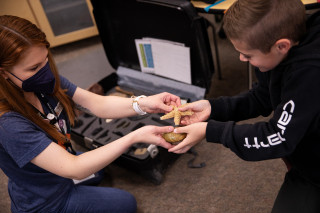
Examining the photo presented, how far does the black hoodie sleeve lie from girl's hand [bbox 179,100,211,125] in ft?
0.67

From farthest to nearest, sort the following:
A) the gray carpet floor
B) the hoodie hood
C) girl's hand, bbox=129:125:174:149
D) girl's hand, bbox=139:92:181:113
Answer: the gray carpet floor < girl's hand, bbox=139:92:181:113 < girl's hand, bbox=129:125:174:149 < the hoodie hood

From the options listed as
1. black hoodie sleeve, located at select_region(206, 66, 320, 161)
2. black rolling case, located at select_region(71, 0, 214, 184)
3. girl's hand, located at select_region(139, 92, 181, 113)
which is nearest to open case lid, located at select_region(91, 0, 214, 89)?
black rolling case, located at select_region(71, 0, 214, 184)

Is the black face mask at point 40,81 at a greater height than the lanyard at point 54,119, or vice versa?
the black face mask at point 40,81

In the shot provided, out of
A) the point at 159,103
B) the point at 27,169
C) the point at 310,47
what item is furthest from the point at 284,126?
the point at 27,169

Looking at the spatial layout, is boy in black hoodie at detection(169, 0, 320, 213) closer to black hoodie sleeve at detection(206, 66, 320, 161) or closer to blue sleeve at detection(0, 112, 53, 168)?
black hoodie sleeve at detection(206, 66, 320, 161)

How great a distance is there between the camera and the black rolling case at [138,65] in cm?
156

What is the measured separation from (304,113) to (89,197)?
97 cm

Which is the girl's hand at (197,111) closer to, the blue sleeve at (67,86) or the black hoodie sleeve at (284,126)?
the black hoodie sleeve at (284,126)

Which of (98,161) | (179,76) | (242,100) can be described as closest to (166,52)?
(179,76)

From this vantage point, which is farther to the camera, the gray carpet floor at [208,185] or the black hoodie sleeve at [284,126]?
the gray carpet floor at [208,185]

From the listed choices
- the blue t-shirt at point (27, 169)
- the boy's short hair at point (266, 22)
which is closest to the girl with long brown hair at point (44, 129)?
the blue t-shirt at point (27, 169)

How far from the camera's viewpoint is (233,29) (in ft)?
2.75

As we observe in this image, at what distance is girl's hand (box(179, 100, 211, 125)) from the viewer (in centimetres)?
121

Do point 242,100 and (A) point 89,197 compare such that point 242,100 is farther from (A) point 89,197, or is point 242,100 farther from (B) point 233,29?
(A) point 89,197
